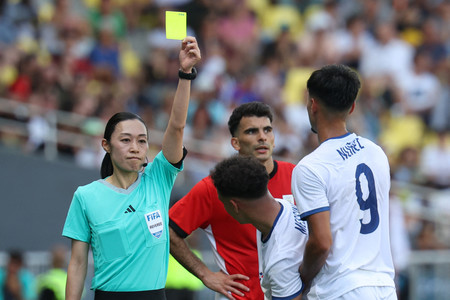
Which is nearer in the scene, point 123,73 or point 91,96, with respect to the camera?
point 91,96

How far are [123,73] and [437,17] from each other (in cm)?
795

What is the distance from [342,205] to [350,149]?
1.13ft

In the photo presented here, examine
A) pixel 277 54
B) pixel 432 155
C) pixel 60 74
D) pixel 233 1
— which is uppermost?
pixel 233 1

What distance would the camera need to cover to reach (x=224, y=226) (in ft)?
18.1

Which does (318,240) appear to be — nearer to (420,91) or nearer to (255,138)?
(255,138)

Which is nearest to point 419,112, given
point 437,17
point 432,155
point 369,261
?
point 432,155

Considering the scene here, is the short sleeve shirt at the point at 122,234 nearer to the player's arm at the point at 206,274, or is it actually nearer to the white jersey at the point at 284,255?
the player's arm at the point at 206,274

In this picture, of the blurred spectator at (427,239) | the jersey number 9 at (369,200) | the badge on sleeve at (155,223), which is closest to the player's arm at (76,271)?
the badge on sleeve at (155,223)

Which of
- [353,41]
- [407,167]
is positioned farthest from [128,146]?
[353,41]

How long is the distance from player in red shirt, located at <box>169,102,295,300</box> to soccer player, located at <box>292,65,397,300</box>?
0.96 m

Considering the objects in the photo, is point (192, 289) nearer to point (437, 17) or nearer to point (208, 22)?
point (208, 22)

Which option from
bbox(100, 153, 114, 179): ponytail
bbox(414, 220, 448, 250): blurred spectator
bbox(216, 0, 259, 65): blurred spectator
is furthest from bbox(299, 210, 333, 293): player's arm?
bbox(216, 0, 259, 65): blurred spectator

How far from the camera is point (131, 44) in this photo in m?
15.4

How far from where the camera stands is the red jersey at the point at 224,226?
5418mm
